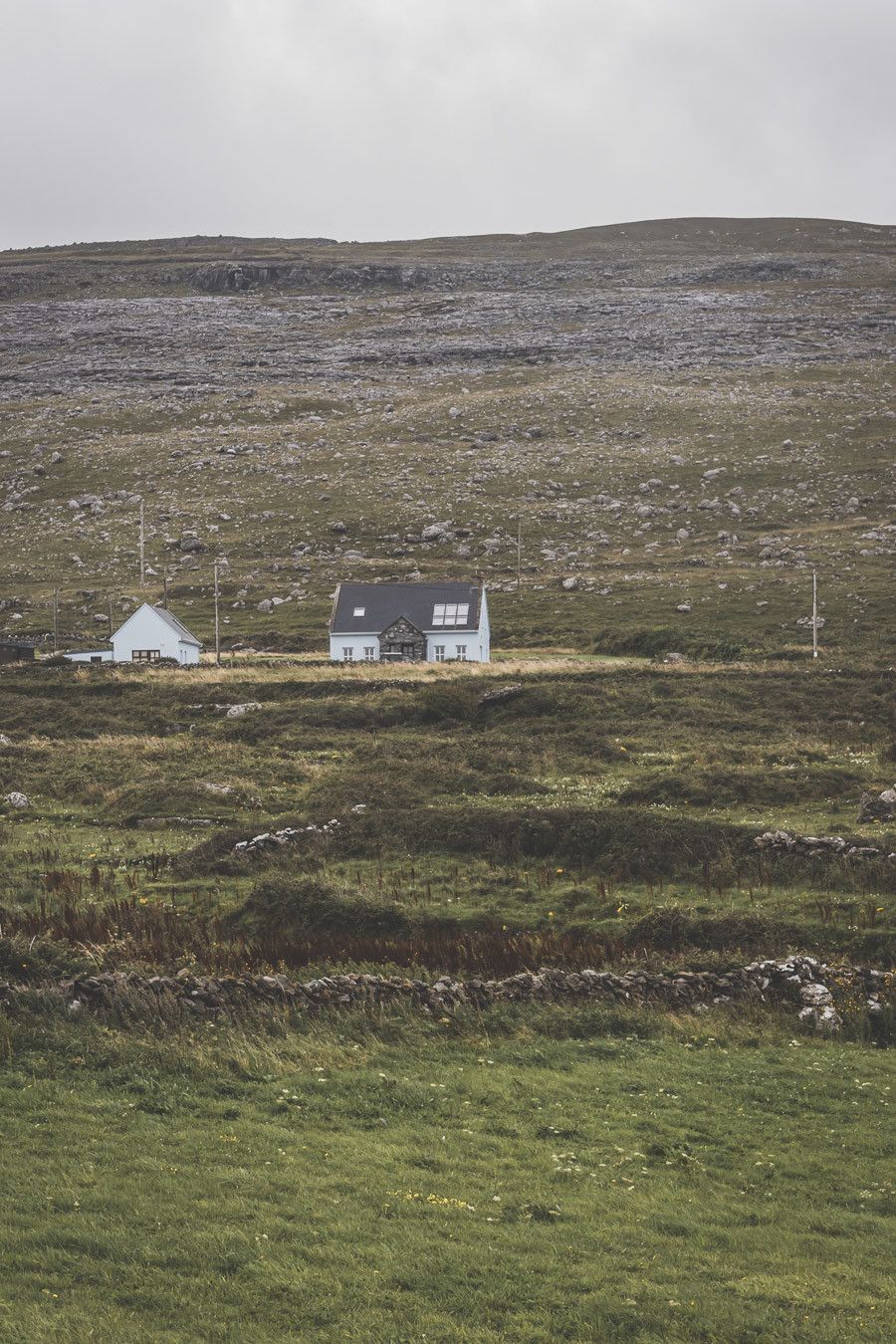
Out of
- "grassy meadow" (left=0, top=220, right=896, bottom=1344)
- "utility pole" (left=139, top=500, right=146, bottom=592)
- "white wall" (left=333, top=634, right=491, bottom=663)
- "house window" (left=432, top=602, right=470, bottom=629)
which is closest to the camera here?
"grassy meadow" (left=0, top=220, right=896, bottom=1344)

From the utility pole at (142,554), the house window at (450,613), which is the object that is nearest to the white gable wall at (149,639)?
the house window at (450,613)

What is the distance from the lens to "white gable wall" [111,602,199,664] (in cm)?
8269

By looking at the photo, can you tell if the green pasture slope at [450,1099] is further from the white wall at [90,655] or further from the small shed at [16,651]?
the small shed at [16,651]

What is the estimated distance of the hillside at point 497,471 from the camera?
101 m

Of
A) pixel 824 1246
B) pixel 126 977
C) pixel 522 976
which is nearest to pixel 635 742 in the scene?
pixel 522 976

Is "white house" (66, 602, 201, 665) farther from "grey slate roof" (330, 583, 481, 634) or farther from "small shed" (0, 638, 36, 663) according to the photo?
"grey slate roof" (330, 583, 481, 634)

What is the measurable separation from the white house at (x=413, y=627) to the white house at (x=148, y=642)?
1003 cm

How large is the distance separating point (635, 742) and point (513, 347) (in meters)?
146

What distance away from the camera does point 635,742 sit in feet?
148

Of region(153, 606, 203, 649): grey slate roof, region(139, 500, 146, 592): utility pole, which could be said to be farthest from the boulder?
region(139, 500, 146, 592): utility pole

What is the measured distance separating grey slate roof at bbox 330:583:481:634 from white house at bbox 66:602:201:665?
33.2ft

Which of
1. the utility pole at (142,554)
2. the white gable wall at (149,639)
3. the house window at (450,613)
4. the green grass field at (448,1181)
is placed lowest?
the green grass field at (448,1181)

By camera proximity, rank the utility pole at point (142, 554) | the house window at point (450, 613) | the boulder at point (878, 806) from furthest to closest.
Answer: the utility pole at point (142, 554) < the house window at point (450, 613) < the boulder at point (878, 806)

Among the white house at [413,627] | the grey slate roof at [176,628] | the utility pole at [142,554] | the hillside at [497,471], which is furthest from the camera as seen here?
the utility pole at [142,554]
